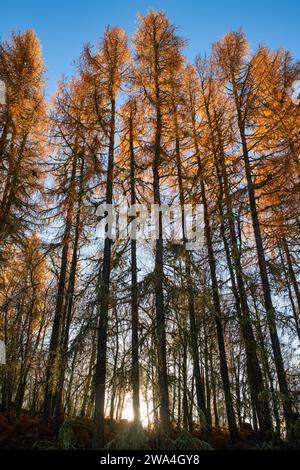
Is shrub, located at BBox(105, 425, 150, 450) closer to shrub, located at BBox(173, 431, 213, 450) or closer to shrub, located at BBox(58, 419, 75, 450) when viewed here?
shrub, located at BBox(173, 431, 213, 450)

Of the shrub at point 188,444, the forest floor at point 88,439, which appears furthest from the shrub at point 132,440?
the shrub at point 188,444

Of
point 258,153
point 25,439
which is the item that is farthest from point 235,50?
point 25,439

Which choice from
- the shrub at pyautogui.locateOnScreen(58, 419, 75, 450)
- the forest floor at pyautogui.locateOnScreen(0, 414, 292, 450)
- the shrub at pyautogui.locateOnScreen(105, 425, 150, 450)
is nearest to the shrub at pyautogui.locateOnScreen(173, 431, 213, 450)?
the forest floor at pyautogui.locateOnScreen(0, 414, 292, 450)

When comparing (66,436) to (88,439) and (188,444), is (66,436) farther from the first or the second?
(88,439)

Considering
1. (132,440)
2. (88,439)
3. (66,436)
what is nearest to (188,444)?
(132,440)

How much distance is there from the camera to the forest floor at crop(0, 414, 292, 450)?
472 cm

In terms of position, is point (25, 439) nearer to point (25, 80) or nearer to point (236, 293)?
point (236, 293)

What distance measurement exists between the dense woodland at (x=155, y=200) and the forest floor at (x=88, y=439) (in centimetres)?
8

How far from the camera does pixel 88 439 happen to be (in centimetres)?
742

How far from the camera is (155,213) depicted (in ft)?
25.2

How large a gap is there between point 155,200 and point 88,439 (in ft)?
19.5
